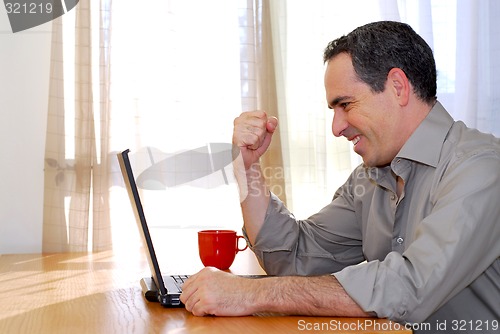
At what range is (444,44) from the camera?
2.78 meters

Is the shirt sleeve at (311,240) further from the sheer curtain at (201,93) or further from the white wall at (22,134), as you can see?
the white wall at (22,134)

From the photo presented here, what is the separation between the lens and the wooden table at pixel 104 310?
1058 millimetres

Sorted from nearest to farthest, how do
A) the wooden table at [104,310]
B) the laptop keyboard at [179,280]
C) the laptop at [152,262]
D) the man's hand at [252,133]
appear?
the wooden table at [104,310] → the laptop at [152,262] → the laptop keyboard at [179,280] → the man's hand at [252,133]

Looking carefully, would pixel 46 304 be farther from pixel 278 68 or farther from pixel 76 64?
pixel 278 68

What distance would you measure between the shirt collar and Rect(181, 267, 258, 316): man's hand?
1.52 feet

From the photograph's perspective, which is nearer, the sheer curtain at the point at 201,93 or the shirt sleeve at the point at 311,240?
the shirt sleeve at the point at 311,240

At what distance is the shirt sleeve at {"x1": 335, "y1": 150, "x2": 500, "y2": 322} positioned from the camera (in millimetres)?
1123

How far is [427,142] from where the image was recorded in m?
1.43

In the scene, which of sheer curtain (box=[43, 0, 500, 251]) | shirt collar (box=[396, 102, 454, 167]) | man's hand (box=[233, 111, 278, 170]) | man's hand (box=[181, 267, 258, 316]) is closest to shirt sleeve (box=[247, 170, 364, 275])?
man's hand (box=[233, 111, 278, 170])

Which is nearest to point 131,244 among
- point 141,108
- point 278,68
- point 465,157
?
point 141,108

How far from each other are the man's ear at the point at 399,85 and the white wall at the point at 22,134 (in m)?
1.38

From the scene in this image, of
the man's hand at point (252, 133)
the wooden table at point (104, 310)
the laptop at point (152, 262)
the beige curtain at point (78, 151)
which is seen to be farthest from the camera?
the beige curtain at point (78, 151)

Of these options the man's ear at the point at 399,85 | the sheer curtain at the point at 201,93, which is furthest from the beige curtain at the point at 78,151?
the man's ear at the point at 399,85

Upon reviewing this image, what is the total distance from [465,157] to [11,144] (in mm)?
1642
